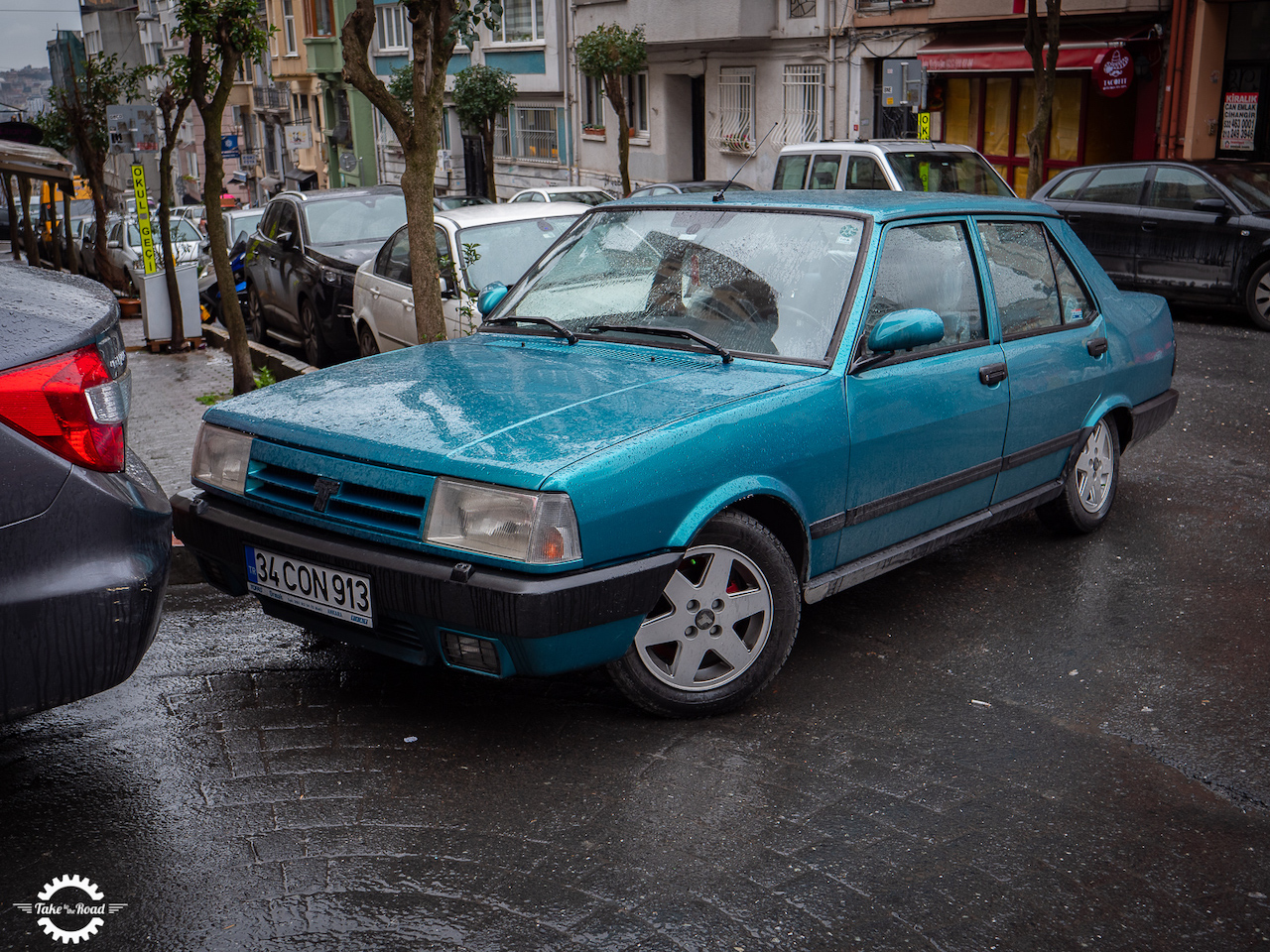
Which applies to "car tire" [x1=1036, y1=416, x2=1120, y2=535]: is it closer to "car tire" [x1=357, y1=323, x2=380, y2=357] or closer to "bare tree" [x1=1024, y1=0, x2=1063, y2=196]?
"car tire" [x1=357, y1=323, x2=380, y2=357]

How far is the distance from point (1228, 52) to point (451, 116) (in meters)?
28.0

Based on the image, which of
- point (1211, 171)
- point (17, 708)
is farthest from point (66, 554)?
point (1211, 171)

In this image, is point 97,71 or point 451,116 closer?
point 97,71

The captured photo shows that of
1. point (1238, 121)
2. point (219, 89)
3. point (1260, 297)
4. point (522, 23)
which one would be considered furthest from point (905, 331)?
point (522, 23)

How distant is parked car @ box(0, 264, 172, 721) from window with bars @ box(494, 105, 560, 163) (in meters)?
34.2

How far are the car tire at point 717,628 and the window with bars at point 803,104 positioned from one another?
2437 centimetres

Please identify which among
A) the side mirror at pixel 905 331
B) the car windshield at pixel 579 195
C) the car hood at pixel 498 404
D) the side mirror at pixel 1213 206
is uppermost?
the side mirror at pixel 905 331

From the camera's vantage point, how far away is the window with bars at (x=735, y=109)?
2914 centimetres

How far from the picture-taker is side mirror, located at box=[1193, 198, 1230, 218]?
12.8 m

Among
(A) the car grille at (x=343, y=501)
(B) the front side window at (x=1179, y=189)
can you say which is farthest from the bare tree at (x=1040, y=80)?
(A) the car grille at (x=343, y=501)

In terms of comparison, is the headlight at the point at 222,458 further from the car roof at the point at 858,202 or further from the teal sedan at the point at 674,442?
the car roof at the point at 858,202

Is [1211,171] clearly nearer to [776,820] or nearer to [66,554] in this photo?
[776,820]

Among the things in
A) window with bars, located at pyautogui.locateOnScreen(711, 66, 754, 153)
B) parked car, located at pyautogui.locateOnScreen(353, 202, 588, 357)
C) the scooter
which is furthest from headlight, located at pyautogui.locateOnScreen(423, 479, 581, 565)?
window with bars, located at pyautogui.locateOnScreen(711, 66, 754, 153)

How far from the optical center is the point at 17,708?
3.15 meters
